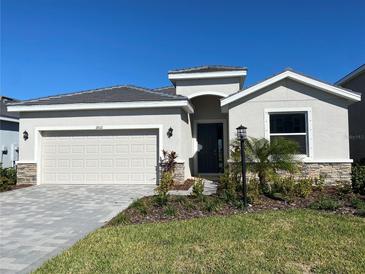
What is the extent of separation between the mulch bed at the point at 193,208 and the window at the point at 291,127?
10.4ft

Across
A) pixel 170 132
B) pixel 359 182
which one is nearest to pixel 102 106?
pixel 170 132

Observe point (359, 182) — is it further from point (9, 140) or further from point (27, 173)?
point (9, 140)

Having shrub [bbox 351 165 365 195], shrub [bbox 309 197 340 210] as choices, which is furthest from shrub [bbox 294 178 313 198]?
shrub [bbox 351 165 365 195]

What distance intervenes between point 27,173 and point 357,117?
1536 centimetres

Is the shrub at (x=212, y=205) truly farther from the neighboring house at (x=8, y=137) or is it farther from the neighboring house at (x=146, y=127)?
the neighboring house at (x=8, y=137)

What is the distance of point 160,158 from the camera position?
1275 cm

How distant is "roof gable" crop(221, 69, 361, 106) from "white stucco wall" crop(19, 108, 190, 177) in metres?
2.35

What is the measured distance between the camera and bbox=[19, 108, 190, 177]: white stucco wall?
41.9 feet

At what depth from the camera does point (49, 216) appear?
25.4ft

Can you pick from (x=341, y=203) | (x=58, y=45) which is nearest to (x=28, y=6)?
(x=58, y=45)

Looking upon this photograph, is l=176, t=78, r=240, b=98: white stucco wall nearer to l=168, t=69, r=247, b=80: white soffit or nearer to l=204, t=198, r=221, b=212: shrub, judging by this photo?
l=168, t=69, r=247, b=80: white soffit

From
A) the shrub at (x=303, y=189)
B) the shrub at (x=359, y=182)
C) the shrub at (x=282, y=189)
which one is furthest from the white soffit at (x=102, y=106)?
the shrub at (x=359, y=182)

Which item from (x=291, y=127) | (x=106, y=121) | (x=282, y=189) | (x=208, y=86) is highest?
(x=208, y=86)

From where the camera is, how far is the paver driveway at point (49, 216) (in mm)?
5152
